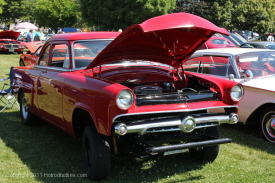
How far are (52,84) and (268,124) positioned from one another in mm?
3529

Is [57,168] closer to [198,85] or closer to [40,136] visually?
[40,136]

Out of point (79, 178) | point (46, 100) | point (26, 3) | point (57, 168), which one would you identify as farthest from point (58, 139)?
point (26, 3)

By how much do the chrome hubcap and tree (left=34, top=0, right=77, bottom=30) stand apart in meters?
32.5

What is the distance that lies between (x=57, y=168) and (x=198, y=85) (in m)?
2.20

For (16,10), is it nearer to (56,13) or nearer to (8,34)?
(56,13)

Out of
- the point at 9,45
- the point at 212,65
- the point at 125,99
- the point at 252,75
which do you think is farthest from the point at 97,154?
the point at 9,45

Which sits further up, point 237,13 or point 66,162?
point 237,13

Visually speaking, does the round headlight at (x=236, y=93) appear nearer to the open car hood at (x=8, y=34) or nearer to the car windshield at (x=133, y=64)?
the car windshield at (x=133, y=64)

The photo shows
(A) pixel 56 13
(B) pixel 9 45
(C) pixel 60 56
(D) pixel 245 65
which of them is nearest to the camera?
(C) pixel 60 56

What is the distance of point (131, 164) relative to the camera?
4.67 meters

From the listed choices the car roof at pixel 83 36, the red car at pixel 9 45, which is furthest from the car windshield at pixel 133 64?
the red car at pixel 9 45

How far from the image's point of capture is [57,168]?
4.54 m

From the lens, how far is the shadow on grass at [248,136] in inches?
217

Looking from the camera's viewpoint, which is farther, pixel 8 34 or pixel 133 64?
pixel 8 34
